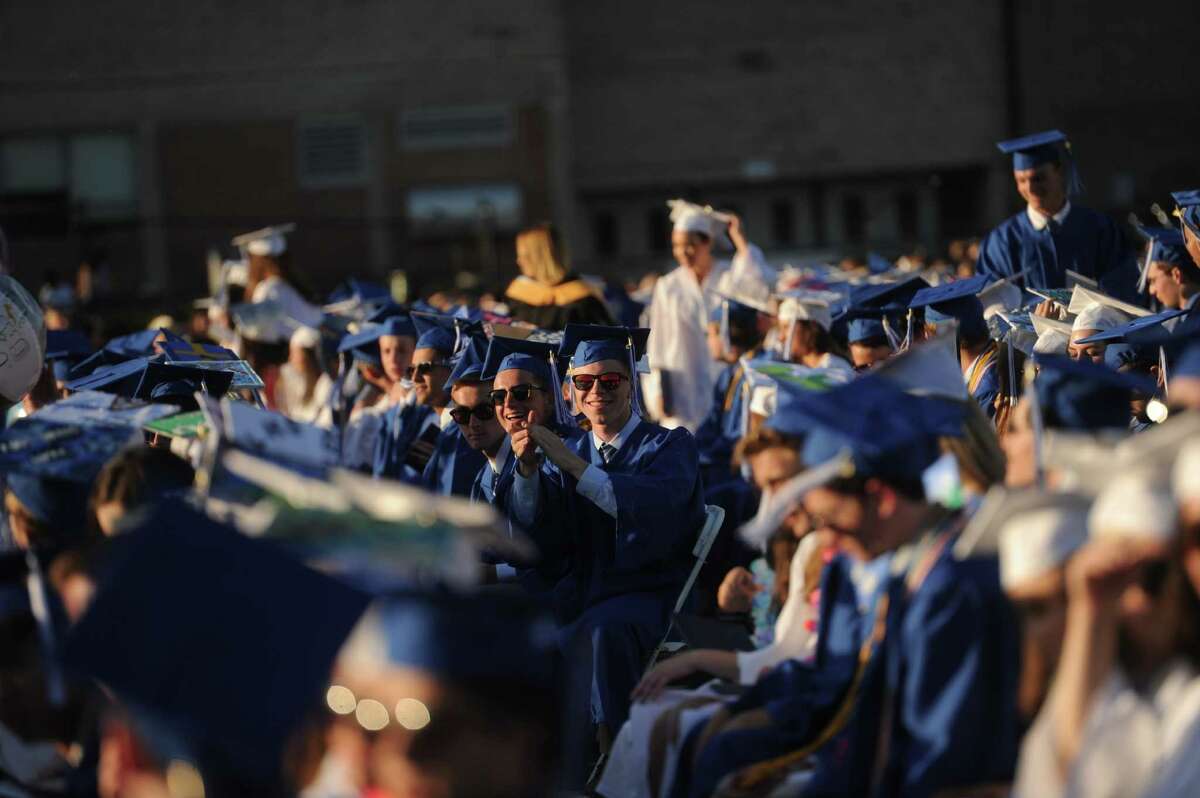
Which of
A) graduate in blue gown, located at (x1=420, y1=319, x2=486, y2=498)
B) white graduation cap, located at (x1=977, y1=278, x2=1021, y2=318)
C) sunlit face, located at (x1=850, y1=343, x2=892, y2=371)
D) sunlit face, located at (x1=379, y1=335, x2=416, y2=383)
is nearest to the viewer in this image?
graduate in blue gown, located at (x1=420, y1=319, x2=486, y2=498)

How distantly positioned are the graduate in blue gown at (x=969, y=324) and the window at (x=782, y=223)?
30.3 m

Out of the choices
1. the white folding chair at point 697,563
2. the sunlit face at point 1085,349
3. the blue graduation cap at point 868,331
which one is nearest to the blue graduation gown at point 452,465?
the white folding chair at point 697,563

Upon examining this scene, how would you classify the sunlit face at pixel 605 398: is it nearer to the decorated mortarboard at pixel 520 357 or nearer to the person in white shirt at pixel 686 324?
the decorated mortarboard at pixel 520 357

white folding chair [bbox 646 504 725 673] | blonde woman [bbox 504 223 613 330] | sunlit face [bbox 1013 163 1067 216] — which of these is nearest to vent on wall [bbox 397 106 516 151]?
blonde woman [bbox 504 223 613 330]

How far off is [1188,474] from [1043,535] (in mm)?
312

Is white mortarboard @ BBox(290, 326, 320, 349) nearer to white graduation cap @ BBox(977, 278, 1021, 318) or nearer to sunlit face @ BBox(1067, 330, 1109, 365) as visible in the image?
white graduation cap @ BBox(977, 278, 1021, 318)

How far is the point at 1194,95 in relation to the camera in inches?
1455

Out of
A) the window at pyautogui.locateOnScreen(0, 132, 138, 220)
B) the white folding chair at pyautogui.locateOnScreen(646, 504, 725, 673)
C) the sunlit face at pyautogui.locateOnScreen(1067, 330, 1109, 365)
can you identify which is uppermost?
the window at pyautogui.locateOnScreen(0, 132, 138, 220)

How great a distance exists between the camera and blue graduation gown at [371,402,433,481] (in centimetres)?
884

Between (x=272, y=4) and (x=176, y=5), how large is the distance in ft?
6.07

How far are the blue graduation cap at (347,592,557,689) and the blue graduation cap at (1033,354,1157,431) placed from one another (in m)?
1.41

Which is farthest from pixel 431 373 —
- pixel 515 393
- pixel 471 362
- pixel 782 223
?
pixel 782 223

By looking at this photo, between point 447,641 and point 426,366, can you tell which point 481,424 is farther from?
point 447,641

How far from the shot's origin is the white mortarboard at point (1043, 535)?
11.1 feet
